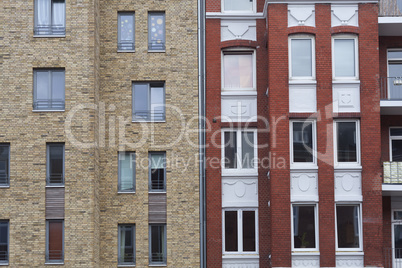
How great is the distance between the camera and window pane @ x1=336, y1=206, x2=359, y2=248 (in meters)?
26.0

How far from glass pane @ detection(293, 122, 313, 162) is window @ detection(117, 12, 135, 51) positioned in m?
7.28

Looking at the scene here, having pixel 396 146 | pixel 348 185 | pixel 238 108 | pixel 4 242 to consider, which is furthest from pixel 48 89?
pixel 396 146

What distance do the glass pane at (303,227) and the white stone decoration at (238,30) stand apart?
7.02m

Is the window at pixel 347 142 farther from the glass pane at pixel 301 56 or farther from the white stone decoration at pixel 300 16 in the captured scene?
the white stone decoration at pixel 300 16

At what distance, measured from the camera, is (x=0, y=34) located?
26.9 metres

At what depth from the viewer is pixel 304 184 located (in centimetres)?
2616

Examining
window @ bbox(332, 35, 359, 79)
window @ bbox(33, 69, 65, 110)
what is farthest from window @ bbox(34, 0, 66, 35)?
window @ bbox(332, 35, 359, 79)

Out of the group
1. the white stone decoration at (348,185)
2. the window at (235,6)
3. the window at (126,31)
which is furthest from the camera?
the window at (235,6)

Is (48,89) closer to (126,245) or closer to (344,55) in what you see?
(126,245)

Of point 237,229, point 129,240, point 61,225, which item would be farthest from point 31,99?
point 237,229

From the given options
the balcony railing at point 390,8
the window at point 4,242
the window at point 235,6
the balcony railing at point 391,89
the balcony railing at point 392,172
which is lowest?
the window at point 4,242

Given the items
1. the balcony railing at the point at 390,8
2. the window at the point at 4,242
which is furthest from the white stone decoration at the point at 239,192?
the balcony railing at the point at 390,8

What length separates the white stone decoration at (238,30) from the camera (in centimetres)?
2823

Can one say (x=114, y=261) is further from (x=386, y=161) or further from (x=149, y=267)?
(x=386, y=161)
